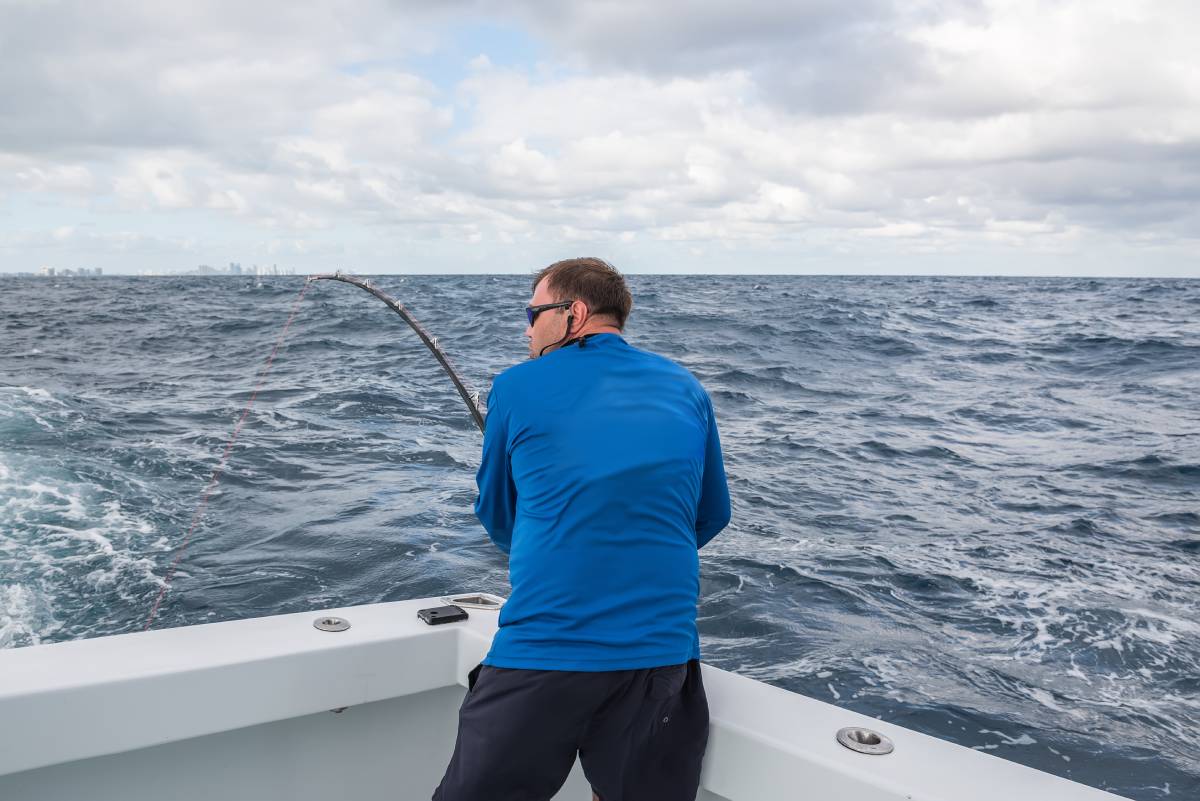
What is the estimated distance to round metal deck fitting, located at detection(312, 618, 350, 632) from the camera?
1844 mm

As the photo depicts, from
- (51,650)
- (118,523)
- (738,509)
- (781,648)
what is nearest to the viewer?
(51,650)

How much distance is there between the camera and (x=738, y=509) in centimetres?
582

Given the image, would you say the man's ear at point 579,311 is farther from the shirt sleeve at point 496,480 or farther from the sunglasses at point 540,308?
the shirt sleeve at point 496,480

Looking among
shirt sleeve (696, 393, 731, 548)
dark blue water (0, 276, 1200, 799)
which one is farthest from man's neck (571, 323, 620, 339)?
dark blue water (0, 276, 1200, 799)

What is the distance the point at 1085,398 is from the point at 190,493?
10762 mm

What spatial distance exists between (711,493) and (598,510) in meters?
0.38

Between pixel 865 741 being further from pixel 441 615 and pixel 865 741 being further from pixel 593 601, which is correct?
pixel 441 615

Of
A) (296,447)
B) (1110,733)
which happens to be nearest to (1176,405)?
(1110,733)

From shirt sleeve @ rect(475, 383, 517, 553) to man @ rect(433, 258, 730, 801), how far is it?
1 centimetres

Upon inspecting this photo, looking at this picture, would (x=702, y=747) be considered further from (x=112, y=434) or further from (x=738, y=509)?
(x=112, y=434)

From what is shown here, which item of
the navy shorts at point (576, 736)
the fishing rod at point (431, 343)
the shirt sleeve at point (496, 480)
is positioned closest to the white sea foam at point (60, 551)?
the fishing rod at point (431, 343)

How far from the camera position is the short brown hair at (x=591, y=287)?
1.67 meters

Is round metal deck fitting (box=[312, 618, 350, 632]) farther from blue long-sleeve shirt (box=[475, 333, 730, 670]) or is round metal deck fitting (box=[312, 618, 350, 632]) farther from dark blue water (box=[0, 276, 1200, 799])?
dark blue water (box=[0, 276, 1200, 799])

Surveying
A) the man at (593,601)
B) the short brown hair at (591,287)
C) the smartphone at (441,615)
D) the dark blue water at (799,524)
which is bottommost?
the dark blue water at (799,524)
